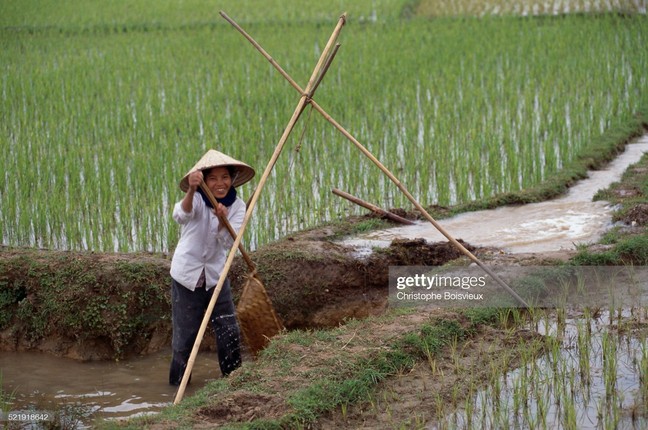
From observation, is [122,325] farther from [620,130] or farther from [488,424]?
[620,130]

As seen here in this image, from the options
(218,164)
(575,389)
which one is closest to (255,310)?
(218,164)

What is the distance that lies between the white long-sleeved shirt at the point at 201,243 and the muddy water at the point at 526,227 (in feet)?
4.21

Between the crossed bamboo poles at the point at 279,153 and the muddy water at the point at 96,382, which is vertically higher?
the crossed bamboo poles at the point at 279,153

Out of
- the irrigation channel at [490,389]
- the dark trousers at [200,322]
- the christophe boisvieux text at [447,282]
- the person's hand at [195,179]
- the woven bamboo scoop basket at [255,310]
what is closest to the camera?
the irrigation channel at [490,389]

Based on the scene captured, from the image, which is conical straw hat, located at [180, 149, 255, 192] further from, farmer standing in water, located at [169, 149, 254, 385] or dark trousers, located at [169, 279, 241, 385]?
dark trousers, located at [169, 279, 241, 385]

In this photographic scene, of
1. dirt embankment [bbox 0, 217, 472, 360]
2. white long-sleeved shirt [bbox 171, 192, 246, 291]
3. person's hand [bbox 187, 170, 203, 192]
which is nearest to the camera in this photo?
person's hand [bbox 187, 170, 203, 192]

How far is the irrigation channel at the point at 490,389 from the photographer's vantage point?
379 centimetres

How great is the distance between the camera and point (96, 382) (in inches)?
188

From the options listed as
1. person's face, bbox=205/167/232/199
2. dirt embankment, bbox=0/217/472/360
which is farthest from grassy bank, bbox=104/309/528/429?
dirt embankment, bbox=0/217/472/360

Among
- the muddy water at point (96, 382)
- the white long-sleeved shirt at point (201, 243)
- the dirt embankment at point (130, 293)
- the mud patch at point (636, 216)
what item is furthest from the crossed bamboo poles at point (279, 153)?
the mud patch at point (636, 216)

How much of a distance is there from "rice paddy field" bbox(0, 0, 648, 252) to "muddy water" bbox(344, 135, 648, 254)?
1.59 feet

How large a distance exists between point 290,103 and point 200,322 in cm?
461

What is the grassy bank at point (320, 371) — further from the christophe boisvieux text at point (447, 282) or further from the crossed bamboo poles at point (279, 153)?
the christophe boisvieux text at point (447, 282)

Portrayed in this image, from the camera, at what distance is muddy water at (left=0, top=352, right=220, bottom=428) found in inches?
175
